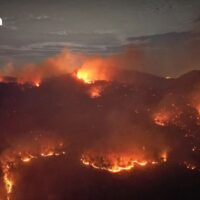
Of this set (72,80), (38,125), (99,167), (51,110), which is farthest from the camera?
(72,80)

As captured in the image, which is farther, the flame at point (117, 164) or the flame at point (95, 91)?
the flame at point (95, 91)

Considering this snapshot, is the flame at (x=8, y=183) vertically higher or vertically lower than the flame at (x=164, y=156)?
lower

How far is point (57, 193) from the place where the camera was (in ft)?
93.3

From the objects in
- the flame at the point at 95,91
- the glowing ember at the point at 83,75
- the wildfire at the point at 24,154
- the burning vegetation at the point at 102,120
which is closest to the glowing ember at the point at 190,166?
the burning vegetation at the point at 102,120

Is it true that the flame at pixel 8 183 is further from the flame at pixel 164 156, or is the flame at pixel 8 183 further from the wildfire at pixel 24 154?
the flame at pixel 164 156

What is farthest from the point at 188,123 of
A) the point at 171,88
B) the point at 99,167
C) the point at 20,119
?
the point at 20,119

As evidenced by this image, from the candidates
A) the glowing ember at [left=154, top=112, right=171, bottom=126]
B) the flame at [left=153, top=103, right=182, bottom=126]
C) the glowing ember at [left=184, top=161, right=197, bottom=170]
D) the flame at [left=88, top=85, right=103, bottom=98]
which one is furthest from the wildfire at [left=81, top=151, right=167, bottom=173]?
the flame at [left=88, top=85, right=103, bottom=98]

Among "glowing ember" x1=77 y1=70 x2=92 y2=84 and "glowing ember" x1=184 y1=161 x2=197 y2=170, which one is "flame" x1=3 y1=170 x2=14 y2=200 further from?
"glowing ember" x1=77 y1=70 x2=92 y2=84

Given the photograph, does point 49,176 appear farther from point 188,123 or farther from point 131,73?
point 131,73

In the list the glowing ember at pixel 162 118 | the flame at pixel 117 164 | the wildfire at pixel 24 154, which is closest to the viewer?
the flame at pixel 117 164

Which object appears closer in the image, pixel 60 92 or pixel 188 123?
pixel 188 123

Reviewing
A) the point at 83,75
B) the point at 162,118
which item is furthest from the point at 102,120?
the point at 83,75

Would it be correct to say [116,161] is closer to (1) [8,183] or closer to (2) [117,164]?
(2) [117,164]

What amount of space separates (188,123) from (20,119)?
21.9m
